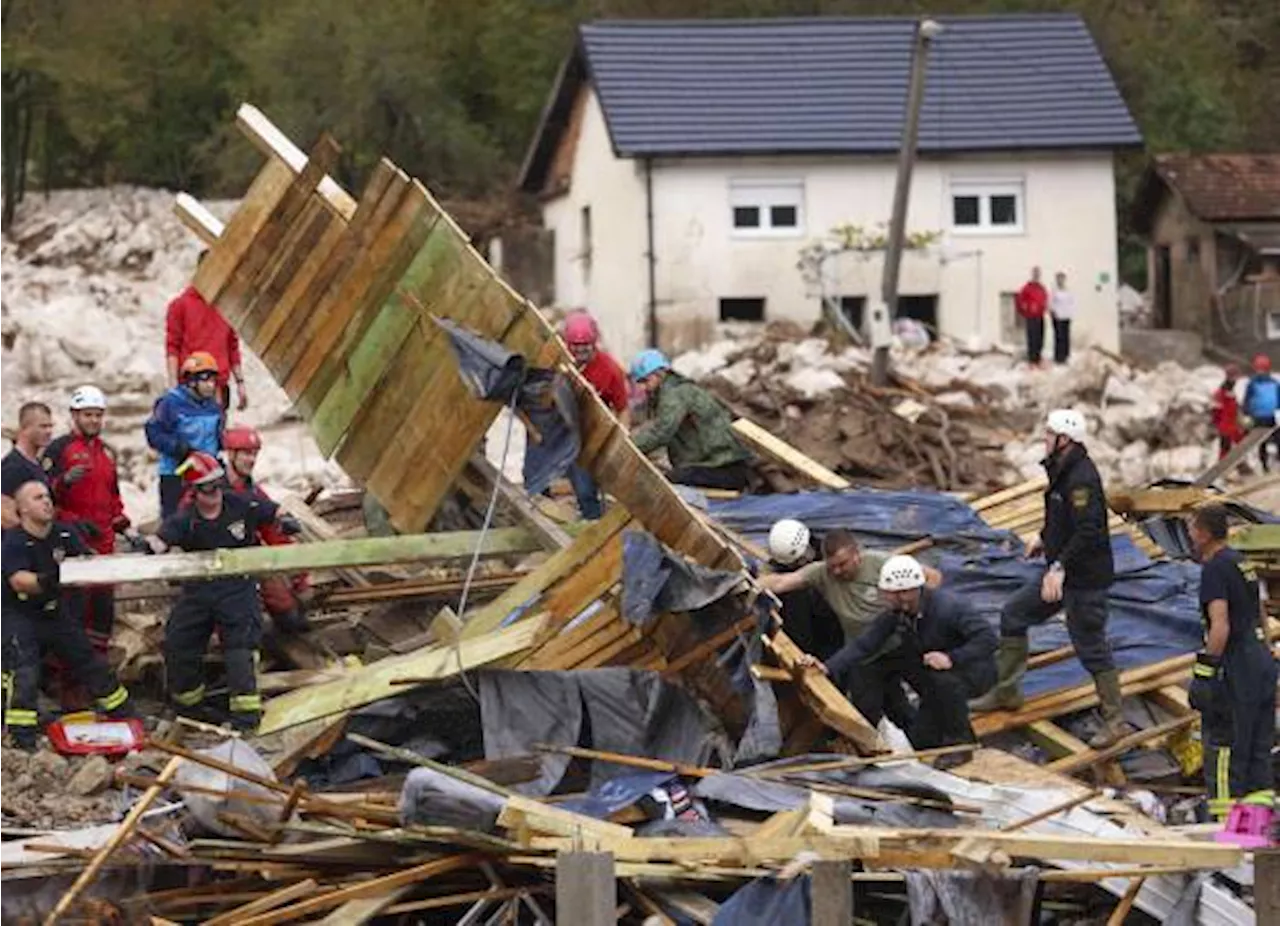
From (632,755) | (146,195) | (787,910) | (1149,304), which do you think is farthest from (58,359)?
(787,910)

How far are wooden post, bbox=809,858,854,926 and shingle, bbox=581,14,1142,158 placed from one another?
103ft

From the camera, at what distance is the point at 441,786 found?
1234cm

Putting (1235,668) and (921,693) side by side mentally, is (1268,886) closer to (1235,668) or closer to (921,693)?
(1235,668)

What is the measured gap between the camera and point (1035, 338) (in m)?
37.6

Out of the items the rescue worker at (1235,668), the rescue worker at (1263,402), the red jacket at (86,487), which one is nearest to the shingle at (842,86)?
the rescue worker at (1263,402)

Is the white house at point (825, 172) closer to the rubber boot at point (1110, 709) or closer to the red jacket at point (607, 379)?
the red jacket at point (607, 379)

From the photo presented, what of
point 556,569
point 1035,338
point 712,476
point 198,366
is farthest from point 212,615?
point 1035,338

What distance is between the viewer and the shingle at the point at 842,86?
43.1 metres

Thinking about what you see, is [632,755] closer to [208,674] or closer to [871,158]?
[208,674]

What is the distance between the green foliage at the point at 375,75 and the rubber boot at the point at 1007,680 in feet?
109

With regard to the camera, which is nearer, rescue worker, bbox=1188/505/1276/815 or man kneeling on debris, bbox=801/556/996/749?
rescue worker, bbox=1188/505/1276/815

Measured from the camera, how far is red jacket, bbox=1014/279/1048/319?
3775 cm

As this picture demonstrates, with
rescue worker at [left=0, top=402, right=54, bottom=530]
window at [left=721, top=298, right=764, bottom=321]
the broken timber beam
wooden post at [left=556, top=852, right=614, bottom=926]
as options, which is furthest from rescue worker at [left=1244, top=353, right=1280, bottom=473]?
wooden post at [left=556, top=852, right=614, bottom=926]

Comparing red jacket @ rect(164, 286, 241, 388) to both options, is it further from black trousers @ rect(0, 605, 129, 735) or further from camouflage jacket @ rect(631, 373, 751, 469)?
black trousers @ rect(0, 605, 129, 735)
